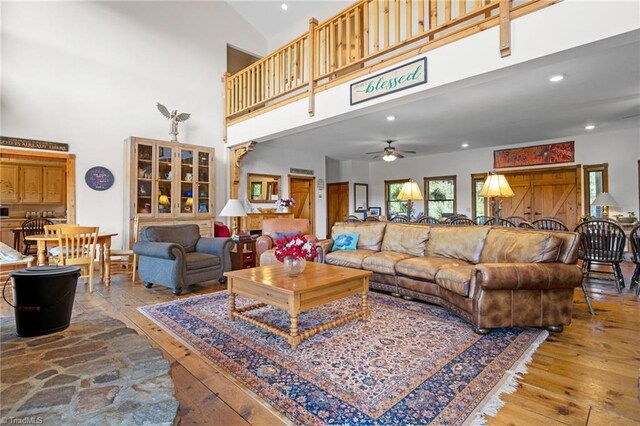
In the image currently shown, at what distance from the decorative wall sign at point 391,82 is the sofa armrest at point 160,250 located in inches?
112

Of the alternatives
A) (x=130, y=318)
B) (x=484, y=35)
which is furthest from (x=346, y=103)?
(x=130, y=318)

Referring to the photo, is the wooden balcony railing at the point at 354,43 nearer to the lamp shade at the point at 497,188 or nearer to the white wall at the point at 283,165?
the white wall at the point at 283,165

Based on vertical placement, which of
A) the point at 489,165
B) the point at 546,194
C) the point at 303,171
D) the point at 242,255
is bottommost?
the point at 242,255

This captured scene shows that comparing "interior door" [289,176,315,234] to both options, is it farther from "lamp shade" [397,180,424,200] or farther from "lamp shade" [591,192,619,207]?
"lamp shade" [591,192,619,207]

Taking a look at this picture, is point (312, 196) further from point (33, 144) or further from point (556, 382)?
point (556, 382)

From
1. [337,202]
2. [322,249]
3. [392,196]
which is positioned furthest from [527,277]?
[337,202]

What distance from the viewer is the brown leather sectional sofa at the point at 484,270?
2613mm

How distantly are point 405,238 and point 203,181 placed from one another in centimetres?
392

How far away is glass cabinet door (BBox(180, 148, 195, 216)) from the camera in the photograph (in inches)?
227

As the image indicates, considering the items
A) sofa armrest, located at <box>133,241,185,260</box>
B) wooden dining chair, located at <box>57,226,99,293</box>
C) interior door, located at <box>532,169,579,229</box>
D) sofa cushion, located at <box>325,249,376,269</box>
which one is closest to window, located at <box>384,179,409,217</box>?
interior door, located at <box>532,169,579,229</box>

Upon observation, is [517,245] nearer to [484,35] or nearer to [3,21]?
[484,35]

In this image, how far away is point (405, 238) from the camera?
423cm

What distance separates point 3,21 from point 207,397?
229 inches

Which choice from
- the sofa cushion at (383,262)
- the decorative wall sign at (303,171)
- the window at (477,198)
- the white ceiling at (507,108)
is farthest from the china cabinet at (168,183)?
the window at (477,198)
